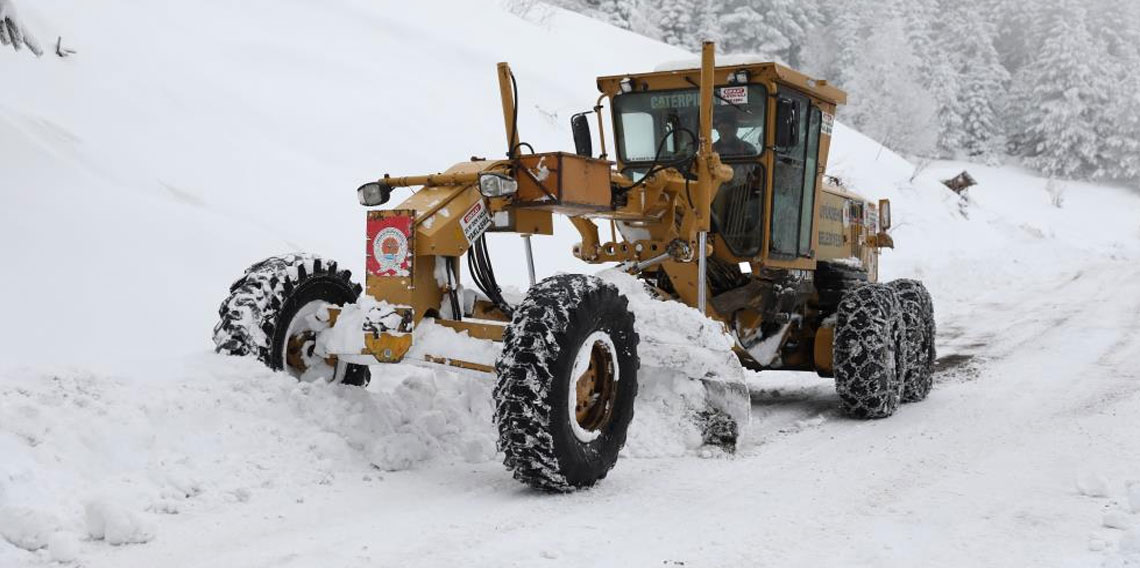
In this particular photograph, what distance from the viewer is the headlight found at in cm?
479

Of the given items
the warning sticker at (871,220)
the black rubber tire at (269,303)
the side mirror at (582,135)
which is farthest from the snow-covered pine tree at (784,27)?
the black rubber tire at (269,303)

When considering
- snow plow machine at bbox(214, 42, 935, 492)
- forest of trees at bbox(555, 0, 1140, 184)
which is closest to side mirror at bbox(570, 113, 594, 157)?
snow plow machine at bbox(214, 42, 935, 492)

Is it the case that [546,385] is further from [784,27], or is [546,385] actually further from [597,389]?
[784,27]

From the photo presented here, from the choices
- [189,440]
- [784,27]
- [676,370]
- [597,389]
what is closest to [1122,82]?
[784,27]

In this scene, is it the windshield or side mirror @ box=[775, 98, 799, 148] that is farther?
the windshield

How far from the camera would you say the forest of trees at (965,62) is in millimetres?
46875

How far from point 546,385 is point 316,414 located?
51.3 inches

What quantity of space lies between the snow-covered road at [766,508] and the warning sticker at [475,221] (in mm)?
1166

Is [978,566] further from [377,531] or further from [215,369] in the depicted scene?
[215,369]

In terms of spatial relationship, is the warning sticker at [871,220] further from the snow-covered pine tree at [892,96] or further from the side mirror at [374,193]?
the snow-covered pine tree at [892,96]

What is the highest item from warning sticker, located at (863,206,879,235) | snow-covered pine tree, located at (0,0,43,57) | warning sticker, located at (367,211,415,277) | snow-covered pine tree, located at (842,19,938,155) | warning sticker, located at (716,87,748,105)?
snow-covered pine tree, located at (842,19,938,155)

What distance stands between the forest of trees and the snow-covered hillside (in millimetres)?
32252

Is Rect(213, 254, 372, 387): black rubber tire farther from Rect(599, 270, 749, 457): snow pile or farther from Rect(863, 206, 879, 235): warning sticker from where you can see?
Rect(863, 206, 879, 235): warning sticker

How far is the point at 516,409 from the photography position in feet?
14.1
